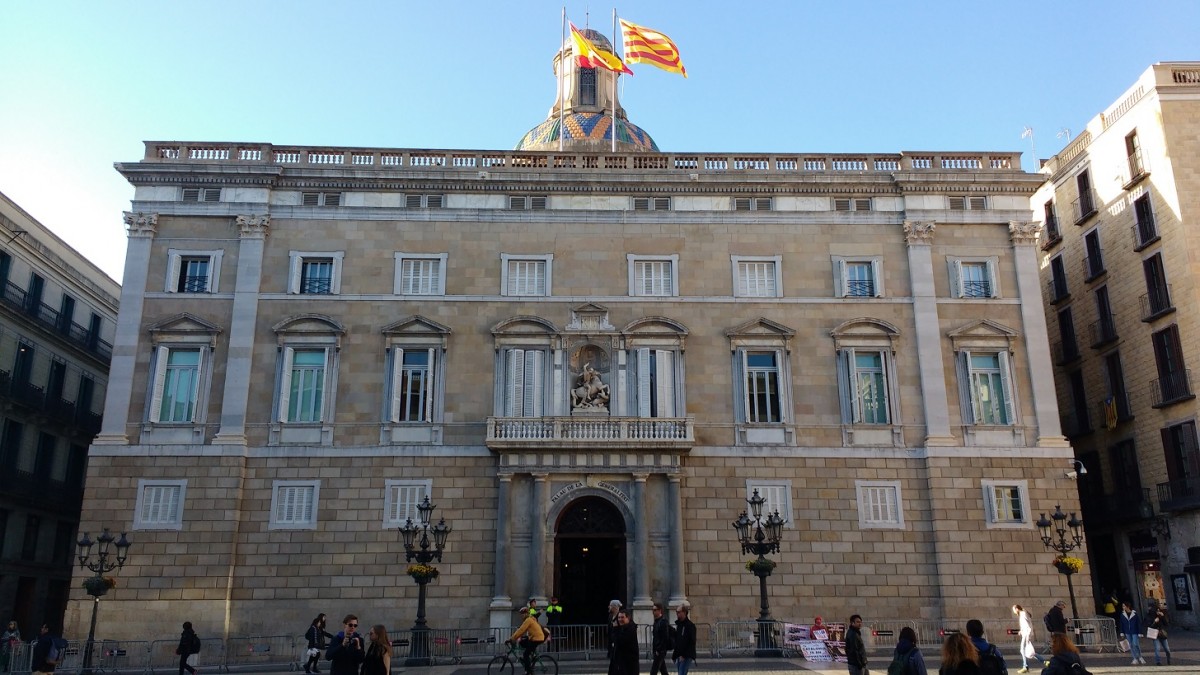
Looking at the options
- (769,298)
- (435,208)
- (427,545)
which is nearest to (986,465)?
(769,298)

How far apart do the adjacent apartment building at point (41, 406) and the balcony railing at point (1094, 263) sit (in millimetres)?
41876

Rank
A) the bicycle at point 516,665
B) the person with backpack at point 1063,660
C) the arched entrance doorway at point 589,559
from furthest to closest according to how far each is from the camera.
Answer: the arched entrance doorway at point 589,559
the bicycle at point 516,665
the person with backpack at point 1063,660

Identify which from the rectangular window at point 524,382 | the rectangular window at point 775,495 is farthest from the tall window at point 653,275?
the rectangular window at point 775,495

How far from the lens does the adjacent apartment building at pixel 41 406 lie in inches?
1436

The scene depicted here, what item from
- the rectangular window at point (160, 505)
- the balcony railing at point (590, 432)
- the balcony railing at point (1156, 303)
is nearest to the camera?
the rectangular window at point (160, 505)

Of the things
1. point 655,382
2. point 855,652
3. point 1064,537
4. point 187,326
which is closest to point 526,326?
point 655,382

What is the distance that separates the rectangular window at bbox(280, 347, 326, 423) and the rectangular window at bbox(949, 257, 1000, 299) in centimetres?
2121

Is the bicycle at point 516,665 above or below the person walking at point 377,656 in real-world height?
below

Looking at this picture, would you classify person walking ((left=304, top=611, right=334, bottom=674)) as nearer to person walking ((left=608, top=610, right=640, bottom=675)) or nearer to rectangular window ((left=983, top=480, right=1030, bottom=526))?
person walking ((left=608, top=610, right=640, bottom=675))

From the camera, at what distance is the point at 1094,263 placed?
3809 centimetres

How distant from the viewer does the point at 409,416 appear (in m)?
30.9

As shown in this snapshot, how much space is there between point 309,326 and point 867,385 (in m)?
18.4

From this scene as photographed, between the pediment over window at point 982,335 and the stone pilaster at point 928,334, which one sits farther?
the pediment over window at point 982,335

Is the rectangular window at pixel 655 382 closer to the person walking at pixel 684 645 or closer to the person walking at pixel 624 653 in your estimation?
the person walking at pixel 684 645
